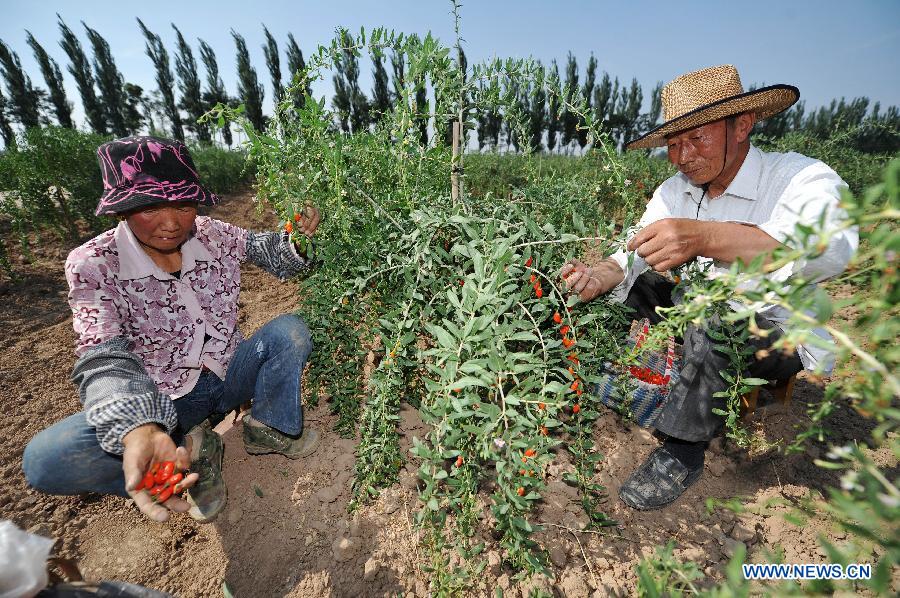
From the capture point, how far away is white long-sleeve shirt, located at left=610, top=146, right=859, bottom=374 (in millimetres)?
1619

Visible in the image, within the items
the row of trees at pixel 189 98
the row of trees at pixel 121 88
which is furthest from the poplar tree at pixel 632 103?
the row of trees at pixel 121 88

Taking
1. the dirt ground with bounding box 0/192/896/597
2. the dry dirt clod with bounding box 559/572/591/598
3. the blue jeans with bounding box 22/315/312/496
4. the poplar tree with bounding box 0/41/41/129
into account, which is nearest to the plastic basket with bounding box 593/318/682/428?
the dirt ground with bounding box 0/192/896/597

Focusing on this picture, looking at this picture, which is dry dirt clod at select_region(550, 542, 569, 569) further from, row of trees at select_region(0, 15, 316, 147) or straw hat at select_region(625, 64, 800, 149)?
row of trees at select_region(0, 15, 316, 147)

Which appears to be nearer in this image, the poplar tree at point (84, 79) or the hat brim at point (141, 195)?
the hat brim at point (141, 195)

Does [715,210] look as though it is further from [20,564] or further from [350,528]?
[20,564]

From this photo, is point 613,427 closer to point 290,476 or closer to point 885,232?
point 290,476

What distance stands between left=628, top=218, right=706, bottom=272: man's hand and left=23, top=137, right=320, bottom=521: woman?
47.4 inches

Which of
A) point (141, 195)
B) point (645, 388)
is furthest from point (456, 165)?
point (645, 388)

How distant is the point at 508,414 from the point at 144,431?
3.63 ft

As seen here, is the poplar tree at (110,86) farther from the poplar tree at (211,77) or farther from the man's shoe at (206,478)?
the man's shoe at (206,478)

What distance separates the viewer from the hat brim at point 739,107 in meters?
1.79

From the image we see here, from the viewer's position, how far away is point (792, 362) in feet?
6.28

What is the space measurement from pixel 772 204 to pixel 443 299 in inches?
67.2

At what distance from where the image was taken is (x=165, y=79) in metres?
26.8
